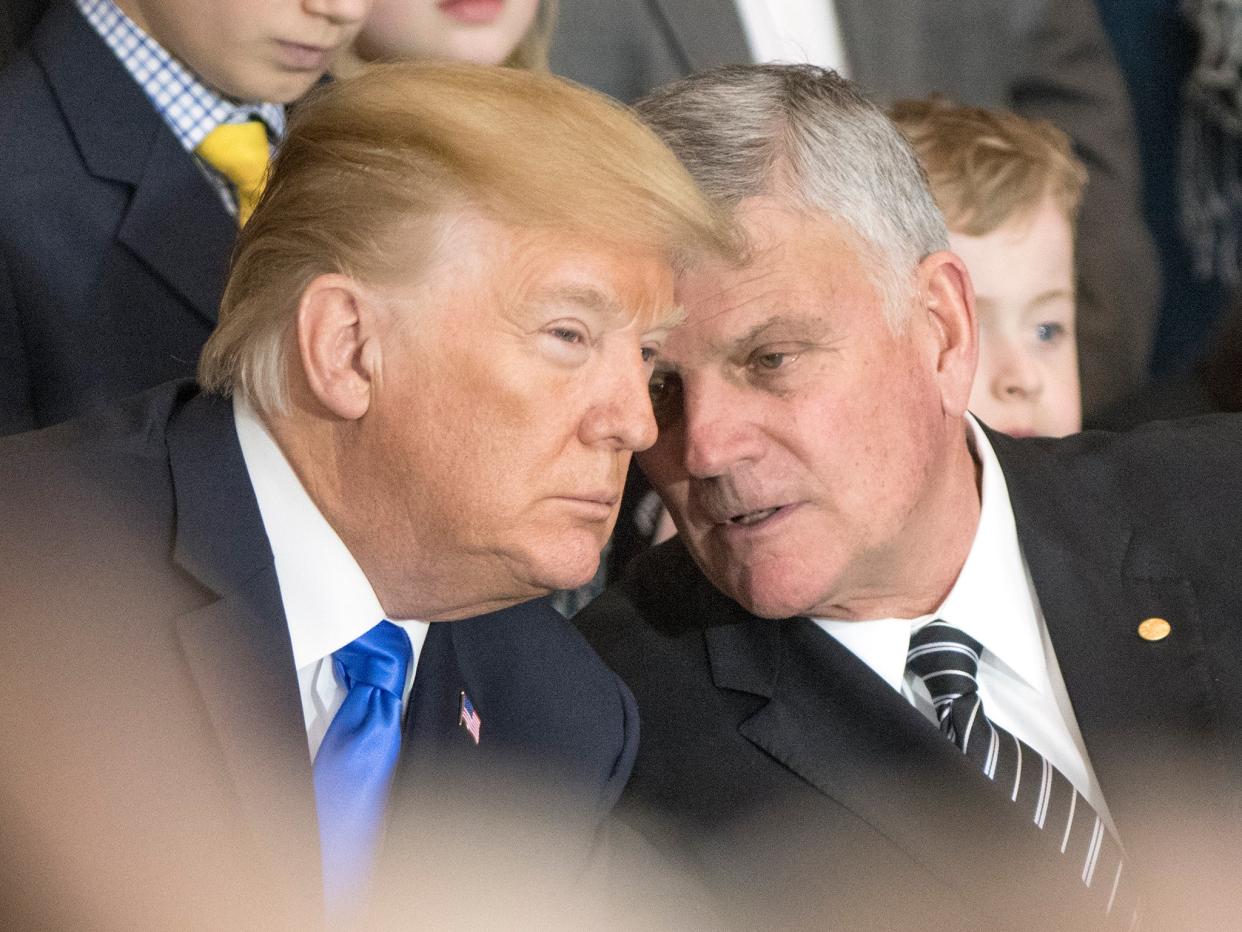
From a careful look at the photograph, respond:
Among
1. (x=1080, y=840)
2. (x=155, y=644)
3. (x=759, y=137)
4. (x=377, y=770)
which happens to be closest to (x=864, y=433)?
(x=759, y=137)

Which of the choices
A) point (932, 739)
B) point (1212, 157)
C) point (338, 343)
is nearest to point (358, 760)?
point (338, 343)

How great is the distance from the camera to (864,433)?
65.4 inches

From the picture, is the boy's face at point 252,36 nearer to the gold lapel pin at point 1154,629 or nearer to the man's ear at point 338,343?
the man's ear at point 338,343

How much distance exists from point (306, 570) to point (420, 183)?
305 mm

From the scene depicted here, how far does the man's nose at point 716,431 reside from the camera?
5.30ft

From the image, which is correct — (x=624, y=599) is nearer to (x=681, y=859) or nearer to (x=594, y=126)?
(x=681, y=859)

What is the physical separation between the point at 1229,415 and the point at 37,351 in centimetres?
125

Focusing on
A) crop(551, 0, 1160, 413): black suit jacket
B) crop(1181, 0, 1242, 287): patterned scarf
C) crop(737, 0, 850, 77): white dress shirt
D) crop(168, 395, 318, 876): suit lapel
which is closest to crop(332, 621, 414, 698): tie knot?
crop(168, 395, 318, 876): suit lapel

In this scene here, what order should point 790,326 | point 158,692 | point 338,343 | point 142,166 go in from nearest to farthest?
point 158,692, point 338,343, point 790,326, point 142,166

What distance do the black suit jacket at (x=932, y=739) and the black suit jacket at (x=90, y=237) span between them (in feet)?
1.66

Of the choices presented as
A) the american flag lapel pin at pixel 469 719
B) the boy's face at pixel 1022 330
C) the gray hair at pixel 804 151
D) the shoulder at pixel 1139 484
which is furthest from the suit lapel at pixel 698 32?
the american flag lapel pin at pixel 469 719

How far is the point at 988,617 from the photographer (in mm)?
1758

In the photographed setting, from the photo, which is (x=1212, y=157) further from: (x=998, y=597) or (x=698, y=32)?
(x=998, y=597)

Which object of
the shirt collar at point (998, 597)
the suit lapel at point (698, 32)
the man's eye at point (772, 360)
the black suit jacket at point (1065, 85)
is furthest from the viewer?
the black suit jacket at point (1065, 85)
